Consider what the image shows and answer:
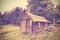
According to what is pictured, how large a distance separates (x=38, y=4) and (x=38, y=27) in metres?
0.36

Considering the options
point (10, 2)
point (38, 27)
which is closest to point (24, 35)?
point (38, 27)

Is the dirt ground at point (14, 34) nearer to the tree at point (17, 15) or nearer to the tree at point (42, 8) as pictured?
the tree at point (17, 15)

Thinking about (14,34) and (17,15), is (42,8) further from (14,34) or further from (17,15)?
(14,34)

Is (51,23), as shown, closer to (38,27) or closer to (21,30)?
(38,27)

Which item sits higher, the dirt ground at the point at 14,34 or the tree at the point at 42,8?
the tree at the point at 42,8

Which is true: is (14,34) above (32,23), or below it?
below

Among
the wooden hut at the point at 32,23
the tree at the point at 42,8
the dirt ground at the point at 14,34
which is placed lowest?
the dirt ground at the point at 14,34

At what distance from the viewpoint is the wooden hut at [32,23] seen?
7.44ft

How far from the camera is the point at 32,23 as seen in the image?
2.28 meters

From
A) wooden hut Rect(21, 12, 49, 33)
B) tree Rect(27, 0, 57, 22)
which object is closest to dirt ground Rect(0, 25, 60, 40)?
wooden hut Rect(21, 12, 49, 33)

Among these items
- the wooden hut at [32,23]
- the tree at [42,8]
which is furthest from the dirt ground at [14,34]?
the tree at [42,8]

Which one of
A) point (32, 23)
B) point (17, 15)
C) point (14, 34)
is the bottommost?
point (14, 34)

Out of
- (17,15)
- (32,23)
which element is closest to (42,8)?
(32,23)

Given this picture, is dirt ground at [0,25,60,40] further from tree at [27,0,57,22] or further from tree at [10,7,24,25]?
tree at [27,0,57,22]
